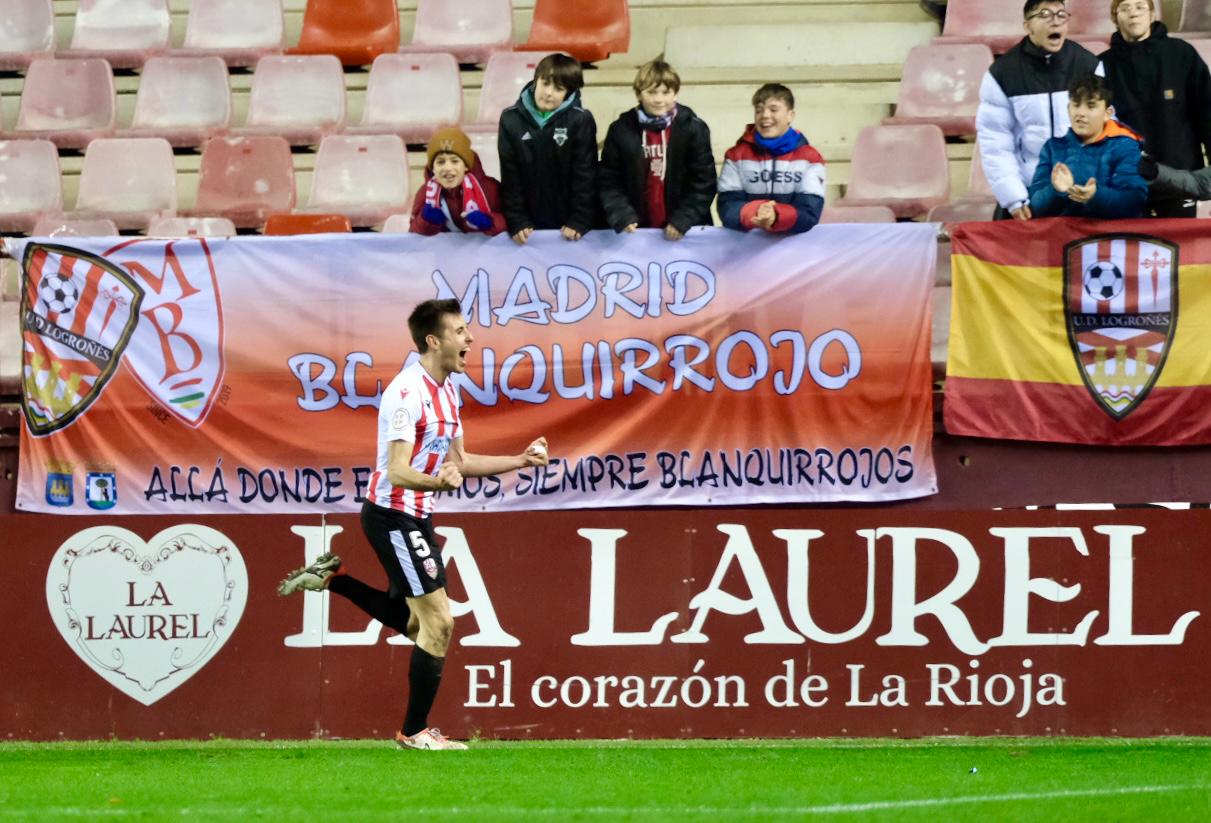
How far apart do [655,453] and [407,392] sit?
7.09 ft

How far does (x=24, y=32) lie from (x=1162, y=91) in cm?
807

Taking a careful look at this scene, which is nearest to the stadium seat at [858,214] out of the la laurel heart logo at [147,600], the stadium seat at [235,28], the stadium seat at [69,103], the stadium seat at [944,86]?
the stadium seat at [944,86]

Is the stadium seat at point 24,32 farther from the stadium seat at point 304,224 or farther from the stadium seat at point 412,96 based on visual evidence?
the stadium seat at point 304,224

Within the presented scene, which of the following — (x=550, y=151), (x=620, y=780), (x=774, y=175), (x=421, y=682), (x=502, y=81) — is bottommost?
(x=620, y=780)

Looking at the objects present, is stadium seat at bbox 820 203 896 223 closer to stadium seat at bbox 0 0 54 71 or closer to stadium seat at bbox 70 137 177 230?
stadium seat at bbox 70 137 177 230

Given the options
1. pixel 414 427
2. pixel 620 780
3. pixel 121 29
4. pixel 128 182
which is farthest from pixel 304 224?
pixel 620 780

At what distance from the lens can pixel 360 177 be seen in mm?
12555

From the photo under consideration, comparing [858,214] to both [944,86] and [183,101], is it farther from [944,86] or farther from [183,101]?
[183,101]

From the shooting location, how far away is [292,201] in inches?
498

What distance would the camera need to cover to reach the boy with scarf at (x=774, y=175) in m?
9.93

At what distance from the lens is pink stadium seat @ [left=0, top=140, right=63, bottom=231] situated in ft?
42.0

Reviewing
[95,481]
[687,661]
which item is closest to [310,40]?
[95,481]

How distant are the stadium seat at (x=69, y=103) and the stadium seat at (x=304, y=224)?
8.96 feet

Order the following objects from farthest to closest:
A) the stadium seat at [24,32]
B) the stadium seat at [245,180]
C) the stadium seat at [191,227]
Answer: the stadium seat at [24,32] < the stadium seat at [245,180] < the stadium seat at [191,227]
